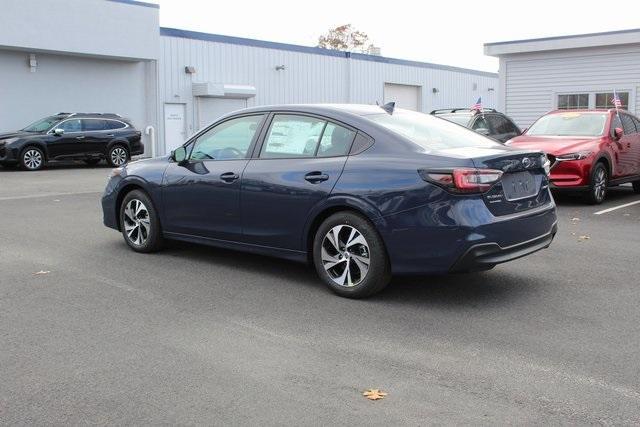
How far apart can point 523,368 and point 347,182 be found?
208cm

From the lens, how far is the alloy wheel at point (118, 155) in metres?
21.4

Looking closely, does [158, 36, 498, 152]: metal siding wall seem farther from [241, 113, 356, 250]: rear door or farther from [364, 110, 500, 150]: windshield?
[364, 110, 500, 150]: windshield

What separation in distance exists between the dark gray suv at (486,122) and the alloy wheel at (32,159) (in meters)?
11.2

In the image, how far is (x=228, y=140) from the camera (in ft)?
21.7

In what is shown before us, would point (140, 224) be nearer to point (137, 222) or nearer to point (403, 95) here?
point (137, 222)

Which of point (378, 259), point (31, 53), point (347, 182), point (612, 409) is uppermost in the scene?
point (31, 53)

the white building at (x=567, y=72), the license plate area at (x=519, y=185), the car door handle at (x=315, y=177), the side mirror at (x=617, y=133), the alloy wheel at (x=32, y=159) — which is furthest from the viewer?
the alloy wheel at (x=32, y=159)

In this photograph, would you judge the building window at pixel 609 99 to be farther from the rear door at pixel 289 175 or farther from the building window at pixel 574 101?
the rear door at pixel 289 175

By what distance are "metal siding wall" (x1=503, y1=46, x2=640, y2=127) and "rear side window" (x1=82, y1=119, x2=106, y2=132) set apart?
485 inches

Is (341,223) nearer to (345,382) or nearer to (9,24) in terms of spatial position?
(345,382)

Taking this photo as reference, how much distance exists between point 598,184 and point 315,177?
284 inches

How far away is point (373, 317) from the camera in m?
5.12

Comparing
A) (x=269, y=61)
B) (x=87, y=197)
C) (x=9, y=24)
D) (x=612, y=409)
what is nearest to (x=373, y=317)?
(x=612, y=409)

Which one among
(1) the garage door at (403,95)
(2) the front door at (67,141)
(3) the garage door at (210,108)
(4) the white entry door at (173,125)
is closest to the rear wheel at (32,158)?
(2) the front door at (67,141)
